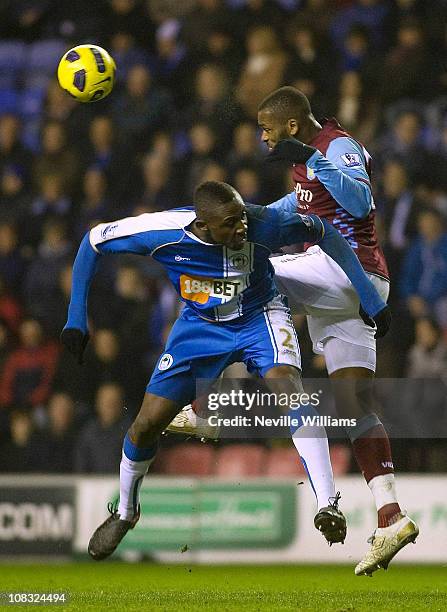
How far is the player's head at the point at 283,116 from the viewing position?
21.0ft

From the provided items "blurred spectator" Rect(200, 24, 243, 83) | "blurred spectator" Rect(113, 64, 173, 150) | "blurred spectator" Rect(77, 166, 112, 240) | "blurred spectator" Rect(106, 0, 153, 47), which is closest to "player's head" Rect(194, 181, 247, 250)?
"blurred spectator" Rect(77, 166, 112, 240)

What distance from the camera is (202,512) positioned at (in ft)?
28.2

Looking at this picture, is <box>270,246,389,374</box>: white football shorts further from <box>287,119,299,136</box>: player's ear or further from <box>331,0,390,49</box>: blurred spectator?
<box>331,0,390,49</box>: blurred spectator

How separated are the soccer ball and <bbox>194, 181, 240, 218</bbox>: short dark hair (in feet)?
4.61

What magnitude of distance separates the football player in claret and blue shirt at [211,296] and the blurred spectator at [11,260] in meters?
3.83

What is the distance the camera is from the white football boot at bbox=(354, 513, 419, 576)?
6047 mm

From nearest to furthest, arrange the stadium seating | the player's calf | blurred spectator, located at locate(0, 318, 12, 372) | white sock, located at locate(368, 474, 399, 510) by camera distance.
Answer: the player's calf < white sock, located at locate(368, 474, 399, 510) < blurred spectator, located at locate(0, 318, 12, 372) < the stadium seating

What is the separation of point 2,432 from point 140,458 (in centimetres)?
339

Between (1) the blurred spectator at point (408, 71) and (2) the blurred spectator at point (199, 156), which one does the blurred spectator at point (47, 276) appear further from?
(1) the blurred spectator at point (408, 71)

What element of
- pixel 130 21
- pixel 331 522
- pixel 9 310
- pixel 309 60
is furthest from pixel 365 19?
pixel 331 522

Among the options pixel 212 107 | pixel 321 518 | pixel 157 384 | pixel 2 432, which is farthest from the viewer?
pixel 212 107

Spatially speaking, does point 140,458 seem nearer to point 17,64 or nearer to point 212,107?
point 212,107

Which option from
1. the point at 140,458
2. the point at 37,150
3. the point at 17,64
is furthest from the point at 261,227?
the point at 17,64

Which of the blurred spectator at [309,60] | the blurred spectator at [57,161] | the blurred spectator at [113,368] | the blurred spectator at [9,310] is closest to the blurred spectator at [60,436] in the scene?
the blurred spectator at [113,368]
